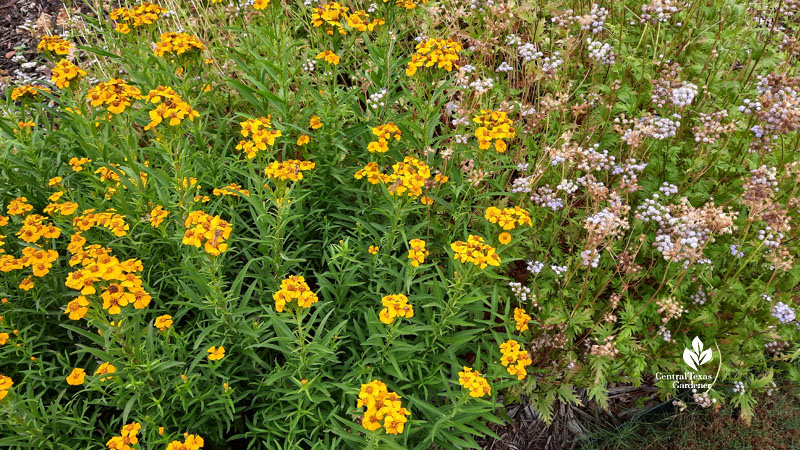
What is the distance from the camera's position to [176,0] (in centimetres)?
441

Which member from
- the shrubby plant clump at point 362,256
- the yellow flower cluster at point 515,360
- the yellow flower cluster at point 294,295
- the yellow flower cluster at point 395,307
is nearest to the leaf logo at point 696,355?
the shrubby plant clump at point 362,256

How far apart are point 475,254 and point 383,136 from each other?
0.92m

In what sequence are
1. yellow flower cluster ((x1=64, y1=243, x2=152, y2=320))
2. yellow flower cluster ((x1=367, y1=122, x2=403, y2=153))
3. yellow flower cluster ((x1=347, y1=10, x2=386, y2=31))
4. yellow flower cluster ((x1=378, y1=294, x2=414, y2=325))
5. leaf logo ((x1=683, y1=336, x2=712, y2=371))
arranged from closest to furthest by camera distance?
yellow flower cluster ((x1=64, y1=243, x2=152, y2=320))
yellow flower cluster ((x1=378, y1=294, x2=414, y2=325))
yellow flower cluster ((x1=367, y1=122, x2=403, y2=153))
yellow flower cluster ((x1=347, y1=10, x2=386, y2=31))
leaf logo ((x1=683, y1=336, x2=712, y2=371))

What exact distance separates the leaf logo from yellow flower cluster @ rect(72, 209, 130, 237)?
2.94 meters

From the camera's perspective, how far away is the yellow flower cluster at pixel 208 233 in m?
1.91

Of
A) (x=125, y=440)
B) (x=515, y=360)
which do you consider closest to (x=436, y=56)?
(x=515, y=360)

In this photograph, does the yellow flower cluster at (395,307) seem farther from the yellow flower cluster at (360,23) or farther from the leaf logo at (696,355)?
the leaf logo at (696,355)

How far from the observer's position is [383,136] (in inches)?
103

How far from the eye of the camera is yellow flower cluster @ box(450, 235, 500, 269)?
2.01 metres

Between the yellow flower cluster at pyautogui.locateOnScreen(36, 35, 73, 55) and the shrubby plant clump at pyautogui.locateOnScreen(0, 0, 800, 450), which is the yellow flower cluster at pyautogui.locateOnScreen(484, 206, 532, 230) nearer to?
the shrubby plant clump at pyautogui.locateOnScreen(0, 0, 800, 450)

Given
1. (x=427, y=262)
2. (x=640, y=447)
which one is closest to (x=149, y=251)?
(x=427, y=262)

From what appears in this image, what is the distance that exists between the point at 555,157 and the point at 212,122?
7.19ft

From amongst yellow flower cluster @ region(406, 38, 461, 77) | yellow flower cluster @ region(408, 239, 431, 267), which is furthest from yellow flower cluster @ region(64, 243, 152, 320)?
yellow flower cluster @ region(406, 38, 461, 77)

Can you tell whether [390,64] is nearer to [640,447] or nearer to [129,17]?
[129,17]
